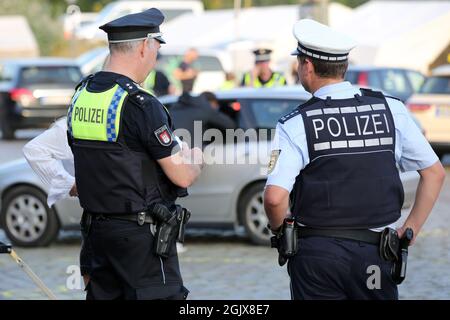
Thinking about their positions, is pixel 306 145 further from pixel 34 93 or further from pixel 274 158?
pixel 34 93

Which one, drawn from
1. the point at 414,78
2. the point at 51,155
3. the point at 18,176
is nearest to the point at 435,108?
the point at 414,78

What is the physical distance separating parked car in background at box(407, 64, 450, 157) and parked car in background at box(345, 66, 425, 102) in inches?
127

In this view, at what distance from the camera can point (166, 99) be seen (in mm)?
10883

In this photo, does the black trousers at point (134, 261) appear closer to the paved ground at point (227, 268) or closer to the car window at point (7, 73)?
the paved ground at point (227, 268)

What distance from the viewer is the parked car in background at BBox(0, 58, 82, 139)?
2378cm

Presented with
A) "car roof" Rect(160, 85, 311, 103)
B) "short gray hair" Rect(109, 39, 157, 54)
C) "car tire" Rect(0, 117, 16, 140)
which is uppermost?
"short gray hair" Rect(109, 39, 157, 54)

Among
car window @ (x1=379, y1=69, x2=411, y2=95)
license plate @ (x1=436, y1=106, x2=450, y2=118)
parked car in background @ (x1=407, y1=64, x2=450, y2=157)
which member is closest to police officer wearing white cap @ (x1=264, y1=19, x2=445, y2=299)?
parked car in background @ (x1=407, y1=64, x2=450, y2=157)

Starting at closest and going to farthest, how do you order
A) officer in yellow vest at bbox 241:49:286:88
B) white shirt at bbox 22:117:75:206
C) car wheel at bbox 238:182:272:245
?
white shirt at bbox 22:117:75:206, car wheel at bbox 238:182:272:245, officer in yellow vest at bbox 241:49:286:88

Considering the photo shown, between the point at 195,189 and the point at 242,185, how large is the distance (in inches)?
18.2

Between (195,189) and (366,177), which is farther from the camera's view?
(195,189)

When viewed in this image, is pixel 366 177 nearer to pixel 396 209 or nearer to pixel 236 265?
pixel 396 209

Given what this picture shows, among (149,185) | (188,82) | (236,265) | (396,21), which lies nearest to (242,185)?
(236,265)

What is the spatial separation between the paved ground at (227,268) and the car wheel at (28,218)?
139mm

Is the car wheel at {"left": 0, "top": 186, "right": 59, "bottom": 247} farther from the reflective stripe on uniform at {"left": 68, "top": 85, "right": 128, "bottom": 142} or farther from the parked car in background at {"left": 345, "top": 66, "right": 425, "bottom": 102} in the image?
the parked car in background at {"left": 345, "top": 66, "right": 425, "bottom": 102}
